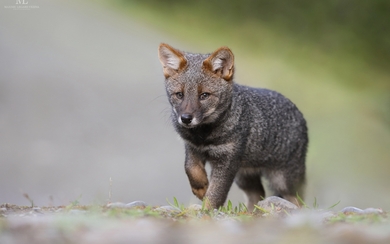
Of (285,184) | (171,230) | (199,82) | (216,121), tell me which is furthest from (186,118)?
(285,184)

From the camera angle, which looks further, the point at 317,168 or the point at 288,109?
the point at 317,168

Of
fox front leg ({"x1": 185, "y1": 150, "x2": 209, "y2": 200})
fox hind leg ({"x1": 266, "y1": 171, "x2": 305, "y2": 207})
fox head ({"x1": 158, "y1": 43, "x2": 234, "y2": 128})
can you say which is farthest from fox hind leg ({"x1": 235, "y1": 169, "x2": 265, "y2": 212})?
fox head ({"x1": 158, "y1": 43, "x2": 234, "y2": 128})

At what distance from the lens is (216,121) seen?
754 centimetres

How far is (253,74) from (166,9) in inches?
139

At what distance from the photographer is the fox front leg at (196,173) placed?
7.71m

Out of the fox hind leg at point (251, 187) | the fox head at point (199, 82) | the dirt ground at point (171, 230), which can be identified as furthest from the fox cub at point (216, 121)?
the dirt ground at point (171, 230)

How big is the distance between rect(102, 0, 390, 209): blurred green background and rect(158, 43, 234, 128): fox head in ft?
22.5

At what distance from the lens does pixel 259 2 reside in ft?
55.8

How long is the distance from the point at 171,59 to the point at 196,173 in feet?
5.32

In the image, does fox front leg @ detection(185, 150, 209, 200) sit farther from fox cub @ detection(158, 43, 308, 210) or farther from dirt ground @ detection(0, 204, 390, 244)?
dirt ground @ detection(0, 204, 390, 244)

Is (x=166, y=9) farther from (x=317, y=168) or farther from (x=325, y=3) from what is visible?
(x=317, y=168)

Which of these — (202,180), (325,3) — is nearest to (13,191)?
(202,180)

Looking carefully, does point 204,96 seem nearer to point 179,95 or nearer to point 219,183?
point 179,95

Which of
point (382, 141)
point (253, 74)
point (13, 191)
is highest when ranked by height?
point (253, 74)
